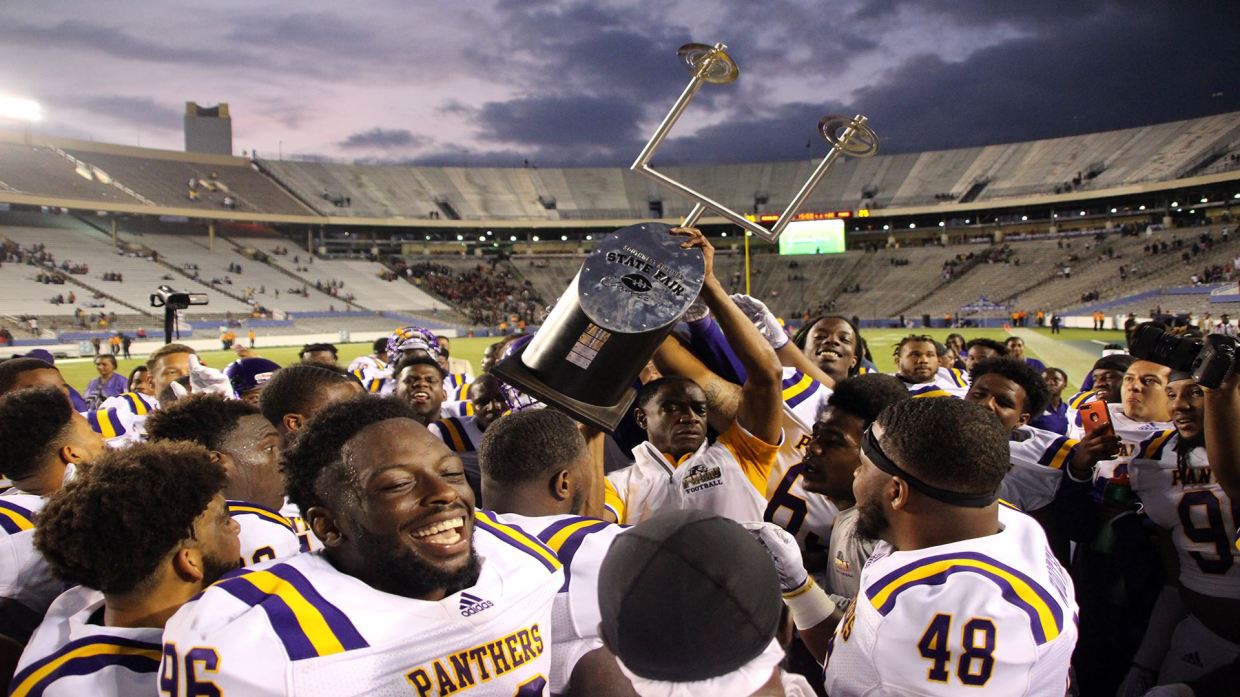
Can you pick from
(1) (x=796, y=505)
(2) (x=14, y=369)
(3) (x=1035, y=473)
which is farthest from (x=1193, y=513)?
(2) (x=14, y=369)

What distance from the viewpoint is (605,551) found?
7.30ft

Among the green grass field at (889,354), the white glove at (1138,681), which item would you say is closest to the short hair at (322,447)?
the white glove at (1138,681)

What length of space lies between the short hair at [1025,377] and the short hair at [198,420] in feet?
12.1

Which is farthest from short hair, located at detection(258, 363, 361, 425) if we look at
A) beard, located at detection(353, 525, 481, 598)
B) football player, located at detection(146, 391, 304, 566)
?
beard, located at detection(353, 525, 481, 598)

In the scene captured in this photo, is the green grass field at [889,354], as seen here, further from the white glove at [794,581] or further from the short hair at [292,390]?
the short hair at [292,390]

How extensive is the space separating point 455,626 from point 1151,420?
4166 millimetres

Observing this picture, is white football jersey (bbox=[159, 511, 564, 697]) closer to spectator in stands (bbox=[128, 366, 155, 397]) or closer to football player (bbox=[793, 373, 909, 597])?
football player (bbox=[793, 373, 909, 597])

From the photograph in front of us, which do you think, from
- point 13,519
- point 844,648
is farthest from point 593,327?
point 13,519

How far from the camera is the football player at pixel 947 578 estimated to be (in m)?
1.78

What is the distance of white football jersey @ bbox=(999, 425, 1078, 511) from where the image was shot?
11.4 feet

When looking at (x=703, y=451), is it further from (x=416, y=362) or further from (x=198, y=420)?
(x=416, y=362)

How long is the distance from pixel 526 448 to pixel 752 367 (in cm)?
94

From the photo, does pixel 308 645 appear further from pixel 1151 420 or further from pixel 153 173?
pixel 153 173

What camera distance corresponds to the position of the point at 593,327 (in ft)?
6.08
